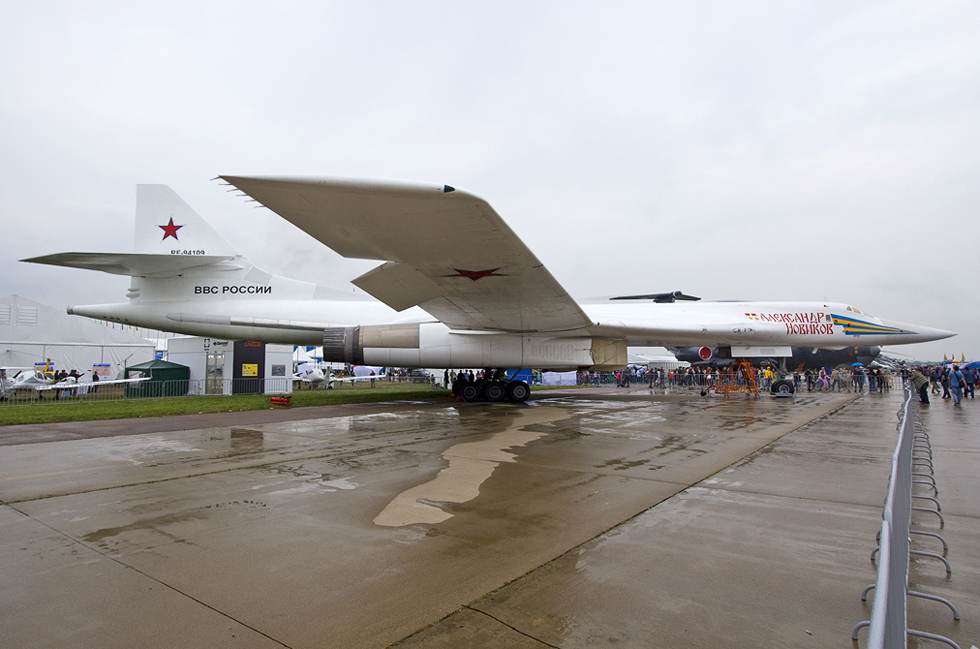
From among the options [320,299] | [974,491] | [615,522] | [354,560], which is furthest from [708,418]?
[320,299]

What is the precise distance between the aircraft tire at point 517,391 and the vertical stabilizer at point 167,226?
8.65 metres

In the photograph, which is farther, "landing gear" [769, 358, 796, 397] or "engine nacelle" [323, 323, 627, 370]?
"landing gear" [769, 358, 796, 397]

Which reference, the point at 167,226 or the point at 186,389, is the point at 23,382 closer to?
the point at 186,389

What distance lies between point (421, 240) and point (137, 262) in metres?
10.2

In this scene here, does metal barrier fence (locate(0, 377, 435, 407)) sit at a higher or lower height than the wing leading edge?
lower

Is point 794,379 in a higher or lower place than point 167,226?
lower

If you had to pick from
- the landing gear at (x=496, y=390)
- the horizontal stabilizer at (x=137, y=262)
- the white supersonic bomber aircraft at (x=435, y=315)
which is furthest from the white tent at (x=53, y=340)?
the landing gear at (x=496, y=390)

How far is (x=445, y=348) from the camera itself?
525 inches

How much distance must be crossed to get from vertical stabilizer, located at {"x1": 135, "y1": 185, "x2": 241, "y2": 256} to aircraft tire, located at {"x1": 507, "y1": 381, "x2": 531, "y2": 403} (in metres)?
8.65

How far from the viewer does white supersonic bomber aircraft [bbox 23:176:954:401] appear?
9.68 meters

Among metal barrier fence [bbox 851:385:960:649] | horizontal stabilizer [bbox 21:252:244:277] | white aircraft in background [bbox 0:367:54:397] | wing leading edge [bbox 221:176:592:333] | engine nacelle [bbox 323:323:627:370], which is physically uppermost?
horizontal stabilizer [bbox 21:252:244:277]

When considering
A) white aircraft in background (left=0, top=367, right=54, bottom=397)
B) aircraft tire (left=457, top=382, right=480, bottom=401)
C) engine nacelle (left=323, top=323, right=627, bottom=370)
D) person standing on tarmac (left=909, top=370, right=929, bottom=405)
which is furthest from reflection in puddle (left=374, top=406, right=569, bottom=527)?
white aircraft in background (left=0, top=367, right=54, bottom=397)

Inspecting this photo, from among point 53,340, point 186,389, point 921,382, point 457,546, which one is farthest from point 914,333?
point 53,340

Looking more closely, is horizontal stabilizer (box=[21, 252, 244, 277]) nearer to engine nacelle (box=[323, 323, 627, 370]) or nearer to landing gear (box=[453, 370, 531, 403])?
engine nacelle (box=[323, 323, 627, 370])
